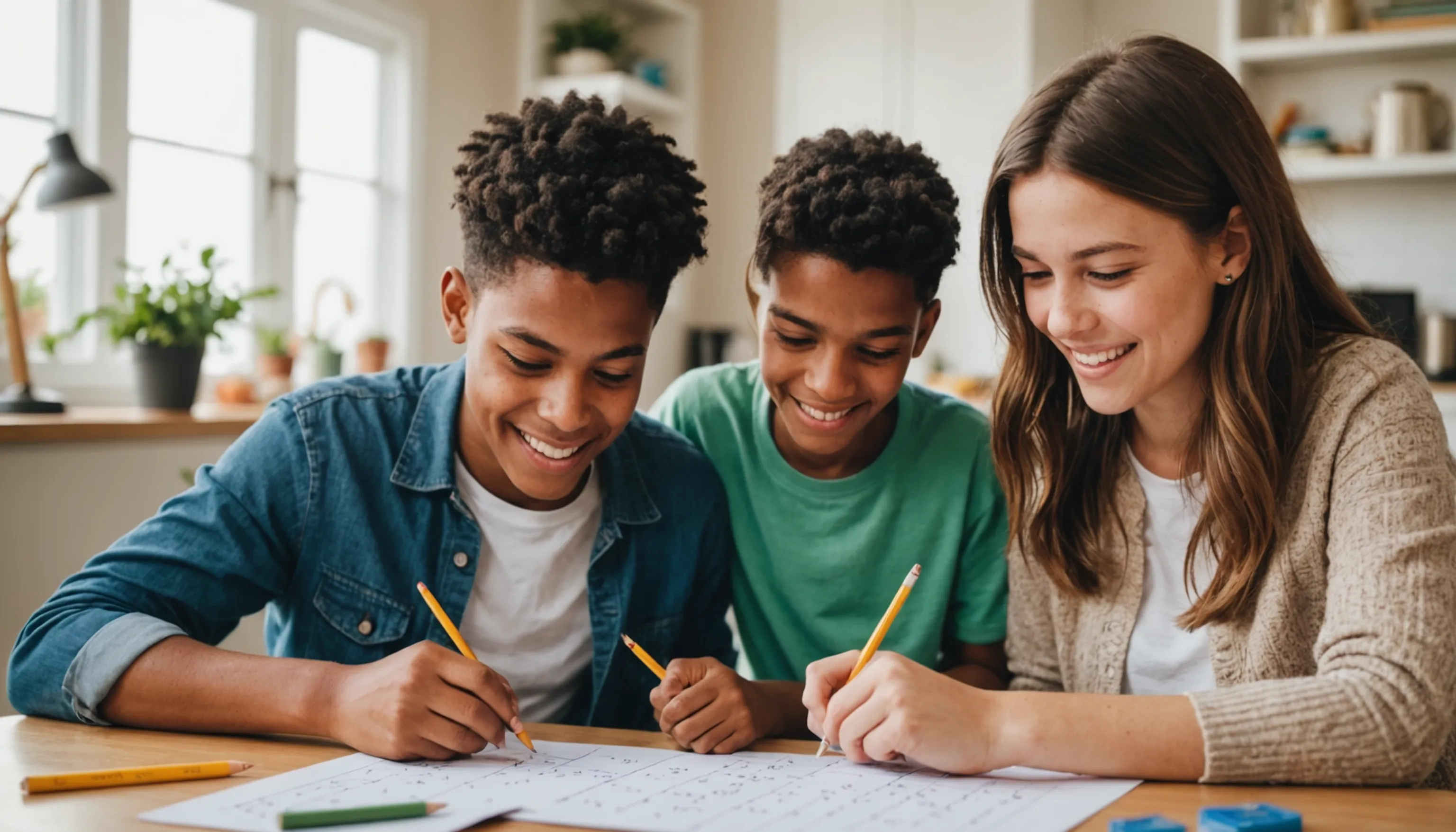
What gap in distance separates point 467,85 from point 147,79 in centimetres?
121

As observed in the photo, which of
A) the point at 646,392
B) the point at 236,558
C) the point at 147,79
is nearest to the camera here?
the point at 236,558

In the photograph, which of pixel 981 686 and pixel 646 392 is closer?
pixel 981 686

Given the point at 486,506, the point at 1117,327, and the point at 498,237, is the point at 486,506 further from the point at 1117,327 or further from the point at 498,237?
the point at 1117,327

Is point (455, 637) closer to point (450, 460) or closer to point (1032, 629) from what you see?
point (450, 460)

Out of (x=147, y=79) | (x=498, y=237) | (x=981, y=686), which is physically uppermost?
(x=147, y=79)

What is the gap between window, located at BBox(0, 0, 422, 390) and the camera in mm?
2977

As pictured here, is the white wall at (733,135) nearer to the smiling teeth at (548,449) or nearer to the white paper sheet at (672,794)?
the smiling teeth at (548,449)

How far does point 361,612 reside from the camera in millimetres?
1290

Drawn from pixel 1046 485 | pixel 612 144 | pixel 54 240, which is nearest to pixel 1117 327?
pixel 1046 485

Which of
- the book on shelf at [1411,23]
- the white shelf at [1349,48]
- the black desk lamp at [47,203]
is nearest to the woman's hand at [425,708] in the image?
the black desk lamp at [47,203]

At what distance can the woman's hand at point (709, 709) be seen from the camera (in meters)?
1.04

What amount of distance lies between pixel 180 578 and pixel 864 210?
2.62 feet

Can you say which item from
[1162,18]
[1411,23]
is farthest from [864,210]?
[1162,18]

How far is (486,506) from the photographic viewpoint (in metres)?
1.37
